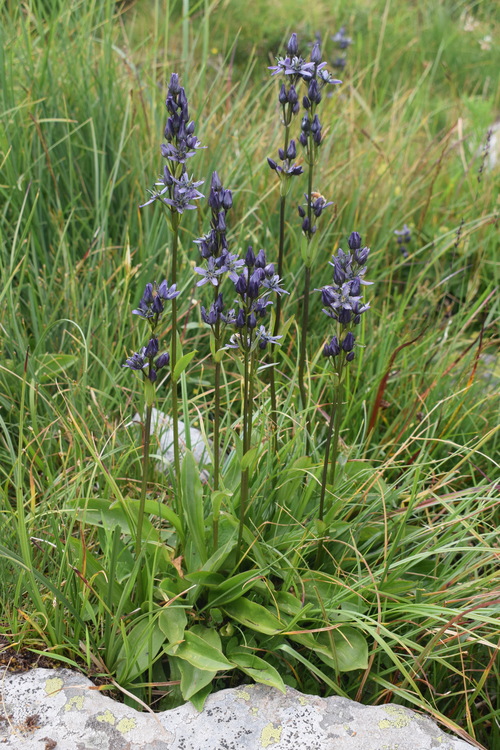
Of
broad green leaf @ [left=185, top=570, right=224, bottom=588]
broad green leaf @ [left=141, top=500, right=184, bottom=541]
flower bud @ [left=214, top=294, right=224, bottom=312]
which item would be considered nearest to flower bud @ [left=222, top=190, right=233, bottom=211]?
flower bud @ [left=214, top=294, right=224, bottom=312]

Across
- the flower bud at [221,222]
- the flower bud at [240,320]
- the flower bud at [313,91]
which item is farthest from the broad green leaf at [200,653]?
the flower bud at [313,91]

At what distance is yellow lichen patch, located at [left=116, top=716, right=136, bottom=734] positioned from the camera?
1895mm

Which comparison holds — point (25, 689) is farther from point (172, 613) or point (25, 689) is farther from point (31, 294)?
point (31, 294)

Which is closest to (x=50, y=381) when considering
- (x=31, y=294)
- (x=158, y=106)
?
(x=31, y=294)

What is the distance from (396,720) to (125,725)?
78cm

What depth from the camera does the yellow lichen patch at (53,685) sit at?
1.98 meters

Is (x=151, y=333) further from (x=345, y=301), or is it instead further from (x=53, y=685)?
(x=53, y=685)

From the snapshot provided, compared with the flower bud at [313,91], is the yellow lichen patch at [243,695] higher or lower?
lower

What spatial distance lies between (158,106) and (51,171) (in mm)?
1062

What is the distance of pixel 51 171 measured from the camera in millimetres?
3605

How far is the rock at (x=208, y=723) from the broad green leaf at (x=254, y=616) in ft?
0.60

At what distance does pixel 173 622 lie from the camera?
2100 mm

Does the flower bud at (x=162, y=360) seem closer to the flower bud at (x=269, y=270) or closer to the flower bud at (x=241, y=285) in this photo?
the flower bud at (x=241, y=285)

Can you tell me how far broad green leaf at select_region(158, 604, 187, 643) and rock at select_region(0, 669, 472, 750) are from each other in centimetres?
20
